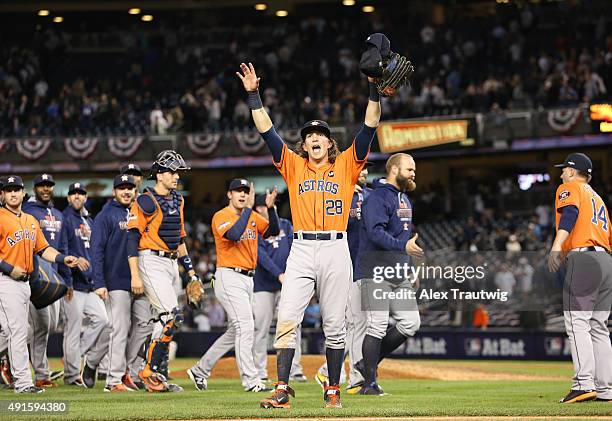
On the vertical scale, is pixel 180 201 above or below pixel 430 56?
below

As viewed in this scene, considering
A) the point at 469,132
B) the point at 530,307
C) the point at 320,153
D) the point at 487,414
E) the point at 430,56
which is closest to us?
the point at 487,414

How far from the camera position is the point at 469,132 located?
88.6 feet

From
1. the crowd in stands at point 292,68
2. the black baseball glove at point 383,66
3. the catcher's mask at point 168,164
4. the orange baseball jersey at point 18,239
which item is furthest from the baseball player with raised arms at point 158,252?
the crowd in stands at point 292,68

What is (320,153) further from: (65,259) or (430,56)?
(430,56)

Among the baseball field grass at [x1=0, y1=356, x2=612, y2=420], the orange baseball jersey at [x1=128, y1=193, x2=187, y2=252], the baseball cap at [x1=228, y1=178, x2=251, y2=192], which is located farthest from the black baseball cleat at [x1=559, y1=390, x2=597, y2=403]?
the orange baseball jersey at [x1=128, y1=193, x2=187, y2=252]

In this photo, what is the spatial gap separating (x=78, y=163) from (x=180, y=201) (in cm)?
2116

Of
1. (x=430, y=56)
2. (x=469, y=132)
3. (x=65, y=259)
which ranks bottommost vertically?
(x=65, y=259)

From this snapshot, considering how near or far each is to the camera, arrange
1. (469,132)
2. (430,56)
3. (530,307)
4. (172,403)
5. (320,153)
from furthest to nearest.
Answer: (430,56)
(469,132)
(530,307)
(172,403)
(320,153)

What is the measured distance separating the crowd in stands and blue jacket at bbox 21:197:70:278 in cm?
1754

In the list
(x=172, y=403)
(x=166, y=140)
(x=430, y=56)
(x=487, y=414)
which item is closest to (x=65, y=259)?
(x=172, y=403)

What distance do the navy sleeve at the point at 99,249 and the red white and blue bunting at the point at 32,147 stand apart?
804 inches

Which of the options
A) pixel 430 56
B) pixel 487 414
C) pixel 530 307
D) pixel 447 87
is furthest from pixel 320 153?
pixel 430 56

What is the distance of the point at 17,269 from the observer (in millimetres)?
9844

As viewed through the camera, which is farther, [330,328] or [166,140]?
[166,140]
